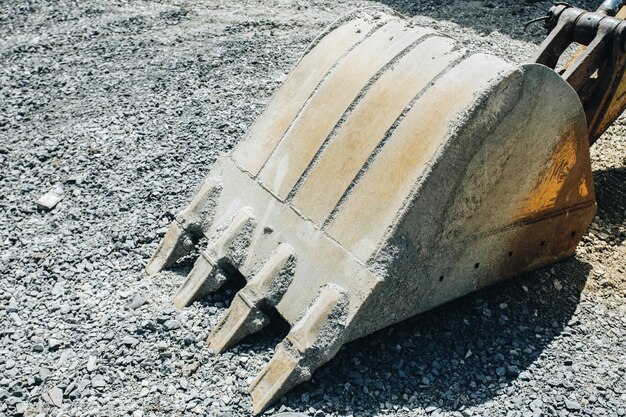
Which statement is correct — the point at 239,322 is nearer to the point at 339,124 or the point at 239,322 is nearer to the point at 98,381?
the point at 98,381

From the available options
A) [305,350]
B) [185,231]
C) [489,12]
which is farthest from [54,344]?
[489,12]

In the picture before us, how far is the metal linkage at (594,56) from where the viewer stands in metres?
4.08

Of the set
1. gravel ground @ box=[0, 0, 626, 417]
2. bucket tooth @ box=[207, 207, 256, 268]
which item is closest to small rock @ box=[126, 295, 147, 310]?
gravel ground @ box=[0, 0, 626, 417]

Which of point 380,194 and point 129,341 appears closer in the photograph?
point 380,194

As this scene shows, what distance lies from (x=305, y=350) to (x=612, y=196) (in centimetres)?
329

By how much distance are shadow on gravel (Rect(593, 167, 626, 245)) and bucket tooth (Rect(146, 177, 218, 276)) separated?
298cm

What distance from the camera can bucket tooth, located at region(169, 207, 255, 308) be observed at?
3.92 metres

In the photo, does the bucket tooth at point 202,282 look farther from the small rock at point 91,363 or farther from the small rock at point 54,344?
the small rock at point 54,344

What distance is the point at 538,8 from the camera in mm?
9773

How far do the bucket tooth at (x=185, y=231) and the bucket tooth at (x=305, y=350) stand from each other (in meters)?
1.16

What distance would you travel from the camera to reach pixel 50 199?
17.7 feet

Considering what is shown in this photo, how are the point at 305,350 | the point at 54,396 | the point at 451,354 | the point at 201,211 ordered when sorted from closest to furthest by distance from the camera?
the point at 305,350 < the point at 54,396 < the point at 451,354 < the point at 201,211

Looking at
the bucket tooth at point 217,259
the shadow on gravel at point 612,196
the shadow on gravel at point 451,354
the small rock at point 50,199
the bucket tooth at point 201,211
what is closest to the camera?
the shadow on gravel at point 451,354

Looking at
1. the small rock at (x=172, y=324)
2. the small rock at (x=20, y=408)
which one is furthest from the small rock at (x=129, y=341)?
the small rock at (x=20, y=408)
